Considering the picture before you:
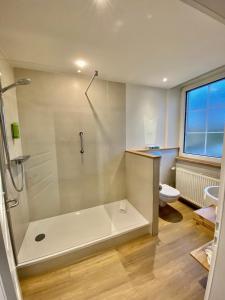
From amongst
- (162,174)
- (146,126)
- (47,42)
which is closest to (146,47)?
(47,42)

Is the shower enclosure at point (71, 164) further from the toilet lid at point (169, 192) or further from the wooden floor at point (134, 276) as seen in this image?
the toilet lid at point (169, 192)

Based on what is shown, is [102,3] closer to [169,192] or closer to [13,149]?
[13,149]

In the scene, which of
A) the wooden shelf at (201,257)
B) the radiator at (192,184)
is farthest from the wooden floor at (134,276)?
the radiator at (192,184)

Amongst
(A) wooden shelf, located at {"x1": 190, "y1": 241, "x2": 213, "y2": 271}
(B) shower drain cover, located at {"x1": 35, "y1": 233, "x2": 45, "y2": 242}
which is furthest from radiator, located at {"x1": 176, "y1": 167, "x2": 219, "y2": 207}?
(B) shower drain cover, located at {"x1": 35, "y1": 233, "x2": 45, "y2": 242}

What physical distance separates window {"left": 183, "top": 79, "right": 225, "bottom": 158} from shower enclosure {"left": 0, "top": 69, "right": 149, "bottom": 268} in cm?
133

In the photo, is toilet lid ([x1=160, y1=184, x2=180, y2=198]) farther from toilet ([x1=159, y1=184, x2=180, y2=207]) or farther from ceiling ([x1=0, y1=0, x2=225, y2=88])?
ceiling ([x1=0, y1=0, x2=225, y2=88])

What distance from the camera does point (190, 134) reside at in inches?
103

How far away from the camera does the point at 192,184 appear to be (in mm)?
2338

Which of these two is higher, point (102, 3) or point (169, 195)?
point (102, 3)

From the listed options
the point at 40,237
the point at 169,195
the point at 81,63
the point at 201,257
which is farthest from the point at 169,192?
the point at 81,63

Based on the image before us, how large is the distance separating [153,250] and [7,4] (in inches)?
102

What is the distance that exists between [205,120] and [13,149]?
2.89m

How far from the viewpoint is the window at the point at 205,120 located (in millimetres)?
2104

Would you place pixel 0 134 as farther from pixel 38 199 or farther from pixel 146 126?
pixel 146 126
